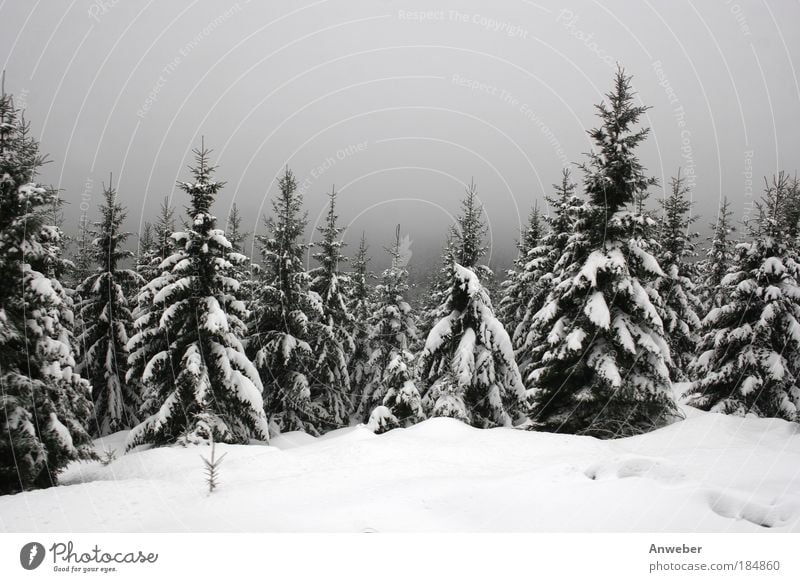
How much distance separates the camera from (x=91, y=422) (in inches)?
944

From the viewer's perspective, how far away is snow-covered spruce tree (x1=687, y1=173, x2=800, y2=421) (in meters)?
14.6

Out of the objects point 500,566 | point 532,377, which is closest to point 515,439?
point 532,377

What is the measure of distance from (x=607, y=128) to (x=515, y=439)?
1079 cm

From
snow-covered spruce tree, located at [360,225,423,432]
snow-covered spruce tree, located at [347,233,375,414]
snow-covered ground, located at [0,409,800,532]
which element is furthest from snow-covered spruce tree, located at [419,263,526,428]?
snow-covered spruce tree, located at [347,233,375,414]

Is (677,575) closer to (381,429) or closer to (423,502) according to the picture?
(423,502)

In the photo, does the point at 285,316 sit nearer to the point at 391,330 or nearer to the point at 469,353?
the point at 391,330

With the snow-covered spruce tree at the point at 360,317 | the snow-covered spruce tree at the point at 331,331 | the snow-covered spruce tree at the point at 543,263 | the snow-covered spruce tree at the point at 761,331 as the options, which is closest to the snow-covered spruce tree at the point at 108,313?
the snow-covered spruce tree at the point at 331,331

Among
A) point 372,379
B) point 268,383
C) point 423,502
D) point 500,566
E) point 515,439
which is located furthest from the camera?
point 372,379

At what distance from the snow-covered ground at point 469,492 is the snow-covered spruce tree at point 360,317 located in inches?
705

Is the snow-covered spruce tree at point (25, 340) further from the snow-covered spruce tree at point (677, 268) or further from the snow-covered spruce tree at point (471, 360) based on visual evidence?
the snow-covered spruce tree at point (677, 268)

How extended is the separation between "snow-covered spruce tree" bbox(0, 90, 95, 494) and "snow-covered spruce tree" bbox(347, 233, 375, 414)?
18.4 metres

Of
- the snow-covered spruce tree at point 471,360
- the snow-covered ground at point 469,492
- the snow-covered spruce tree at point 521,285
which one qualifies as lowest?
the snow-covered ground at point 469,492

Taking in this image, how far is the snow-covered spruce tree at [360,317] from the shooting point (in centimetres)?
2969

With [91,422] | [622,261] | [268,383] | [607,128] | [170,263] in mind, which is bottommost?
[91,422]
